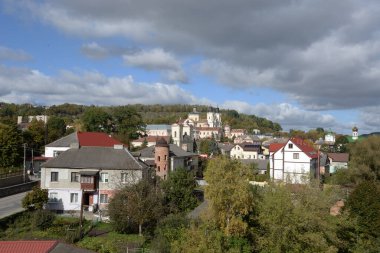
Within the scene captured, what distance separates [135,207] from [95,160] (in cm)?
1038

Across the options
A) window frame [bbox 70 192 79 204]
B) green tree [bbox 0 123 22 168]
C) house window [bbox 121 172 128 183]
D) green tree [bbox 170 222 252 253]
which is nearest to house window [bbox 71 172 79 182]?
window frame [bbox 70 192 79 204]

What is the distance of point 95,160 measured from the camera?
3884 centimetres

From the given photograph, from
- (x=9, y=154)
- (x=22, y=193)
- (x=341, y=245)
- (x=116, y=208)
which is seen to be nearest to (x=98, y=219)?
(x=116, y=208)

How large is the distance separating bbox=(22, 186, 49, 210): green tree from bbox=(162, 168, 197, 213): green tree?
10.8 meters

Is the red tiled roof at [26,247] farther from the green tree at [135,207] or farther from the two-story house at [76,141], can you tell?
the two-story house at [76,141]

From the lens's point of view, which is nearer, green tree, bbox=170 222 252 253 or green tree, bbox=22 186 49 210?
green tree, bbox=170 222 252 253

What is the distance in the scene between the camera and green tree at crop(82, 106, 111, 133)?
75.3 meters

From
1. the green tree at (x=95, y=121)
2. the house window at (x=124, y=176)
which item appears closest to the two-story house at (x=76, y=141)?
the house window at (x=124, y=176)

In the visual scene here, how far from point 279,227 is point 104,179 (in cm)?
2026

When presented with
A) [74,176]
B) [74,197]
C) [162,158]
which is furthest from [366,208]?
[74,176]

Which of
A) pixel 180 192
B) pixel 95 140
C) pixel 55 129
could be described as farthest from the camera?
pixel 55 129

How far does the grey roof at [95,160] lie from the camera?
3791 centimetres

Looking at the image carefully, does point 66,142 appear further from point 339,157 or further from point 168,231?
point 339,157

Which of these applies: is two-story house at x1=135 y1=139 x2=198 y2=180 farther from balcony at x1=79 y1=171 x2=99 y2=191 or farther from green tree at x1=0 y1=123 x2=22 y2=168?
green tree at x1=0 y1=123 x2=22 y2=168
